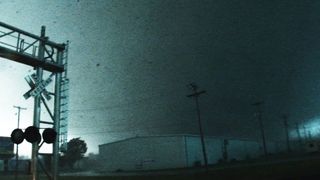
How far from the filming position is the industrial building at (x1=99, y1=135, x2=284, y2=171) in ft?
242

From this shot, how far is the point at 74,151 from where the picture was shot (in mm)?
117188

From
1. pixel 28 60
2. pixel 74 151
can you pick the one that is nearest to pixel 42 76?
pixel 28 60

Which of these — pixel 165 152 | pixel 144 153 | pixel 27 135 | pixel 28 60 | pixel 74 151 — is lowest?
pixel 27 135

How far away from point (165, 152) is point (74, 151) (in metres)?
50.9

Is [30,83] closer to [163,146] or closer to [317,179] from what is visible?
[317,179]

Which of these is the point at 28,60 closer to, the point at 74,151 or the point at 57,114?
the point at 57,114

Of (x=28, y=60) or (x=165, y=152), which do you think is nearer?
(x=28, y=60)

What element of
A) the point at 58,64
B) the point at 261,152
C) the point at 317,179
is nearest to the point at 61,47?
the point at 58,64

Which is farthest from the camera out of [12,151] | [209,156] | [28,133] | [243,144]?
[243,144]

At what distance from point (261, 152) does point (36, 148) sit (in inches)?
3747

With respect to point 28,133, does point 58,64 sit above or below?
above

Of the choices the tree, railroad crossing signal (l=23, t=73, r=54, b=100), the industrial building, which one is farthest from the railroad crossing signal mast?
the tree

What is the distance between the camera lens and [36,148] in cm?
1709

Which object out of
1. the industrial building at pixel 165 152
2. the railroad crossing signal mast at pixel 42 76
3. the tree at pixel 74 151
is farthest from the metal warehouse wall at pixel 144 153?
the railroad crossing signal mast at pixel 42 76
